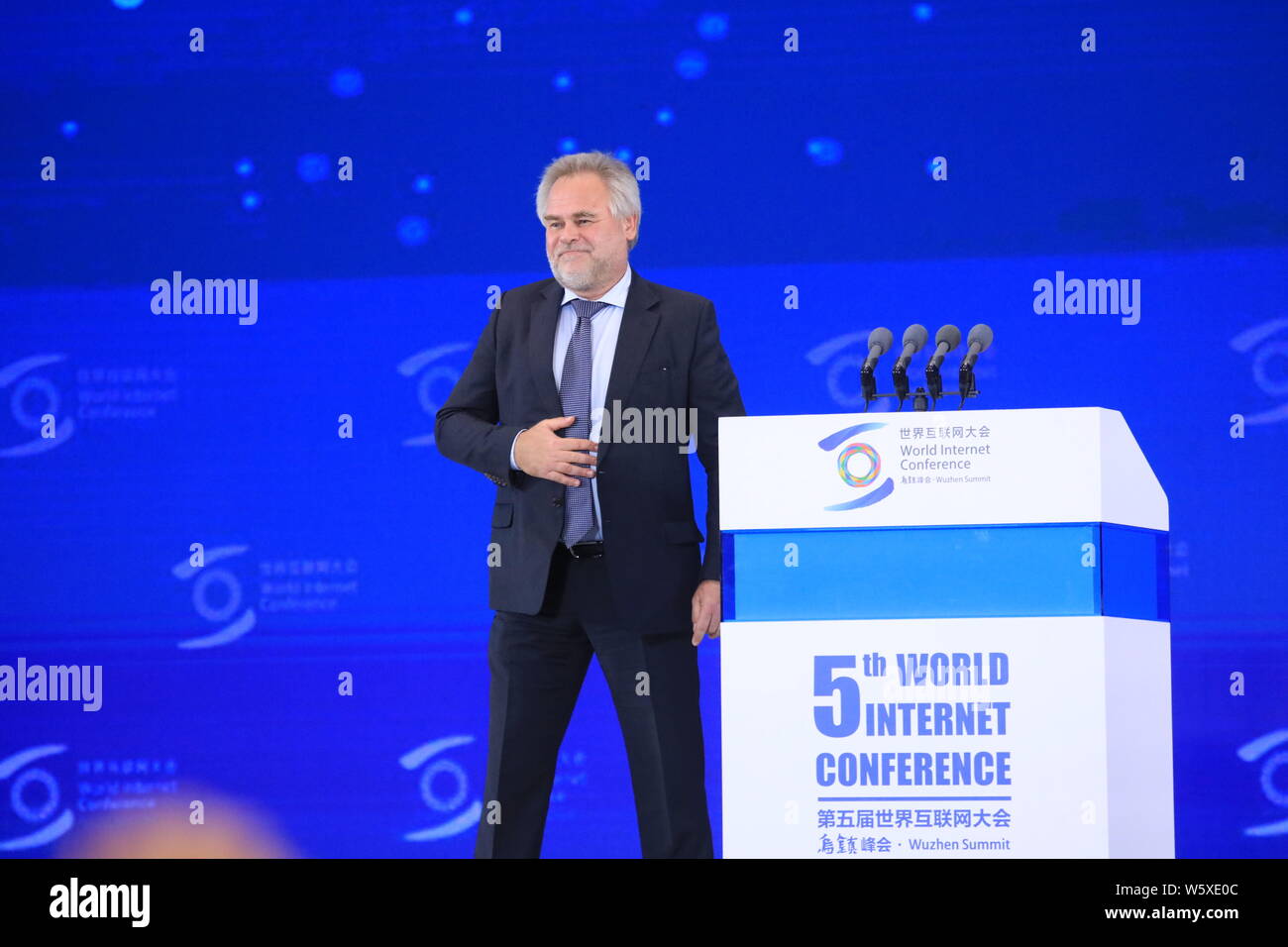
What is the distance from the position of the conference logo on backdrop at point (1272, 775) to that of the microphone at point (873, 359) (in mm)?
2051

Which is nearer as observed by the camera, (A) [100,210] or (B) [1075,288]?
(B) [1075,288]

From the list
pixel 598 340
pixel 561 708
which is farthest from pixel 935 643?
pixel 598 340

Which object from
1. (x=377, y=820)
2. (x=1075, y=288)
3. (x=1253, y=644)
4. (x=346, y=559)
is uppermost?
(x=1075, y=288)

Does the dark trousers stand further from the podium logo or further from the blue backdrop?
the blue backdrop

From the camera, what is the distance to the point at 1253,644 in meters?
4.69

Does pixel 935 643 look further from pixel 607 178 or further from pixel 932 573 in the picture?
pixel 607 178

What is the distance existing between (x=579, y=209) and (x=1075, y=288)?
1.79 meters

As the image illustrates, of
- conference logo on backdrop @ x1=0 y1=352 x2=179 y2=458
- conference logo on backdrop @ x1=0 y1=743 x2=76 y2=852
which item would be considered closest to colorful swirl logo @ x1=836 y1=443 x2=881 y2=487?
conference logo on backdrop @ x1=0 y1=352 x2=179 y2=458

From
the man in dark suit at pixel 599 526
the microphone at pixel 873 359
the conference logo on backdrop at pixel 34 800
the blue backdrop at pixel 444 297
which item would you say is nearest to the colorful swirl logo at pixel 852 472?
the microphone at pixel 873 359

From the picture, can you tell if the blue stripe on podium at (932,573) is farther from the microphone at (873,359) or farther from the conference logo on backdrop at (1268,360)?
the conference logo on backdrop at (1268,360)

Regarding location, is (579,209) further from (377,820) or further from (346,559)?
(377,820)

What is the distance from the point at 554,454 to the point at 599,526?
0.74 ft
